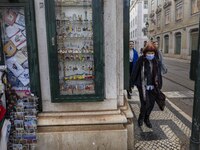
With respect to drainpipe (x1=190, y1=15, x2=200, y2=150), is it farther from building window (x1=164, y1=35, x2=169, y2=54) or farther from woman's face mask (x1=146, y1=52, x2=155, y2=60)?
building window (x1=164, y1=35, x2=169, y2=54)

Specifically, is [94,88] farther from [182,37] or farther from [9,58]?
[182,37]

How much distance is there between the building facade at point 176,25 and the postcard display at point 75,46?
18.8m

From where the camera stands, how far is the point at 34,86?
3.24 meters

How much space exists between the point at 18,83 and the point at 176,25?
27.1 meters

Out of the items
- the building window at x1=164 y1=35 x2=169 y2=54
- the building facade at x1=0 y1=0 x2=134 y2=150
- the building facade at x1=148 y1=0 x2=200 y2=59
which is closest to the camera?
the building facade at x1=0 y1=0 x2=134 y2=150

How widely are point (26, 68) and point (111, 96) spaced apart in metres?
1.45

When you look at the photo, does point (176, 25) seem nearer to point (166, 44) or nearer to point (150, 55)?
point (166, 44)

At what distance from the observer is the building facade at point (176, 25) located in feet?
73.8

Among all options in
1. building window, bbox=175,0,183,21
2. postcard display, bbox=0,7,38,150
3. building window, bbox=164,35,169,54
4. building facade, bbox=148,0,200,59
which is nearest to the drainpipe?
postcard display, bbox=0,7,38,150

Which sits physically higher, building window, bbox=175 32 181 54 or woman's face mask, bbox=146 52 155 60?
building window, bbox=175 32 181 54

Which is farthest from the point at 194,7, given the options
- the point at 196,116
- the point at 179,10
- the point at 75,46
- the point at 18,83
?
the point at 18,83

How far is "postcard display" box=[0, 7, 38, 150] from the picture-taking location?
312 centimetres

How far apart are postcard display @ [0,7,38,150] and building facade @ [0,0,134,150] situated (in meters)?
0.02

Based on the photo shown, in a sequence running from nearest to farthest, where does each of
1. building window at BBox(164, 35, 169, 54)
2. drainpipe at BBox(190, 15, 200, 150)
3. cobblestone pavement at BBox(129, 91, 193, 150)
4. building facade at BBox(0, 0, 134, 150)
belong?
drainpipe at BBox(190, 15, 200, 150)
building facade at BBox(0, 0, 134, 150)
cobblestone pavement at BBox(129, 91, 193, 150)
building window at BBox(164, 35, 169, 54)
